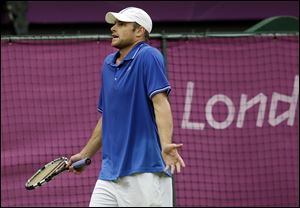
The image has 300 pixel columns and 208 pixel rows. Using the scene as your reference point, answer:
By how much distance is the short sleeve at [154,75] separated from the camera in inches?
223

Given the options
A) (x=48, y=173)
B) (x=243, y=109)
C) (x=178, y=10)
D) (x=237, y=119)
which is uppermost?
(x=178, y=10)

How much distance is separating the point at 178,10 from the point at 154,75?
853 centimetres

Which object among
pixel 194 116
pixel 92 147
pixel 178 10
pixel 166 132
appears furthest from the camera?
pixel 178 10

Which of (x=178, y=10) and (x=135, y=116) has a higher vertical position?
(x=178, y=10)

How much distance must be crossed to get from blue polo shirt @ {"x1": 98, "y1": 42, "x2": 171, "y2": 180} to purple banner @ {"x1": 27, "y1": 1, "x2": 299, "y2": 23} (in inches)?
318

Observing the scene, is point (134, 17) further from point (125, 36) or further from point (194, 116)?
point (194, 116)

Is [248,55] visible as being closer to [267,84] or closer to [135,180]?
[267,84]

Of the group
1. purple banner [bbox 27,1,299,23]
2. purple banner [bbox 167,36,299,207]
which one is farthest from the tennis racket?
purple banner [bbox 27,1,299,23]

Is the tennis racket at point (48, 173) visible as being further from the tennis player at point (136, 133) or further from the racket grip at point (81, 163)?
the tennis player at point (136, 133)

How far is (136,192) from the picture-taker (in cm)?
569

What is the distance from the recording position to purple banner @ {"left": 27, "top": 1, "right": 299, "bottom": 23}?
13.8 m

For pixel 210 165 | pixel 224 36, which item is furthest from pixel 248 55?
pixel 210 165

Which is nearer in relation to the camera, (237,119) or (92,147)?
(92,147)

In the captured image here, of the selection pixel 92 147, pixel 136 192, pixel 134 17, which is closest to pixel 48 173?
pixel 92 147
